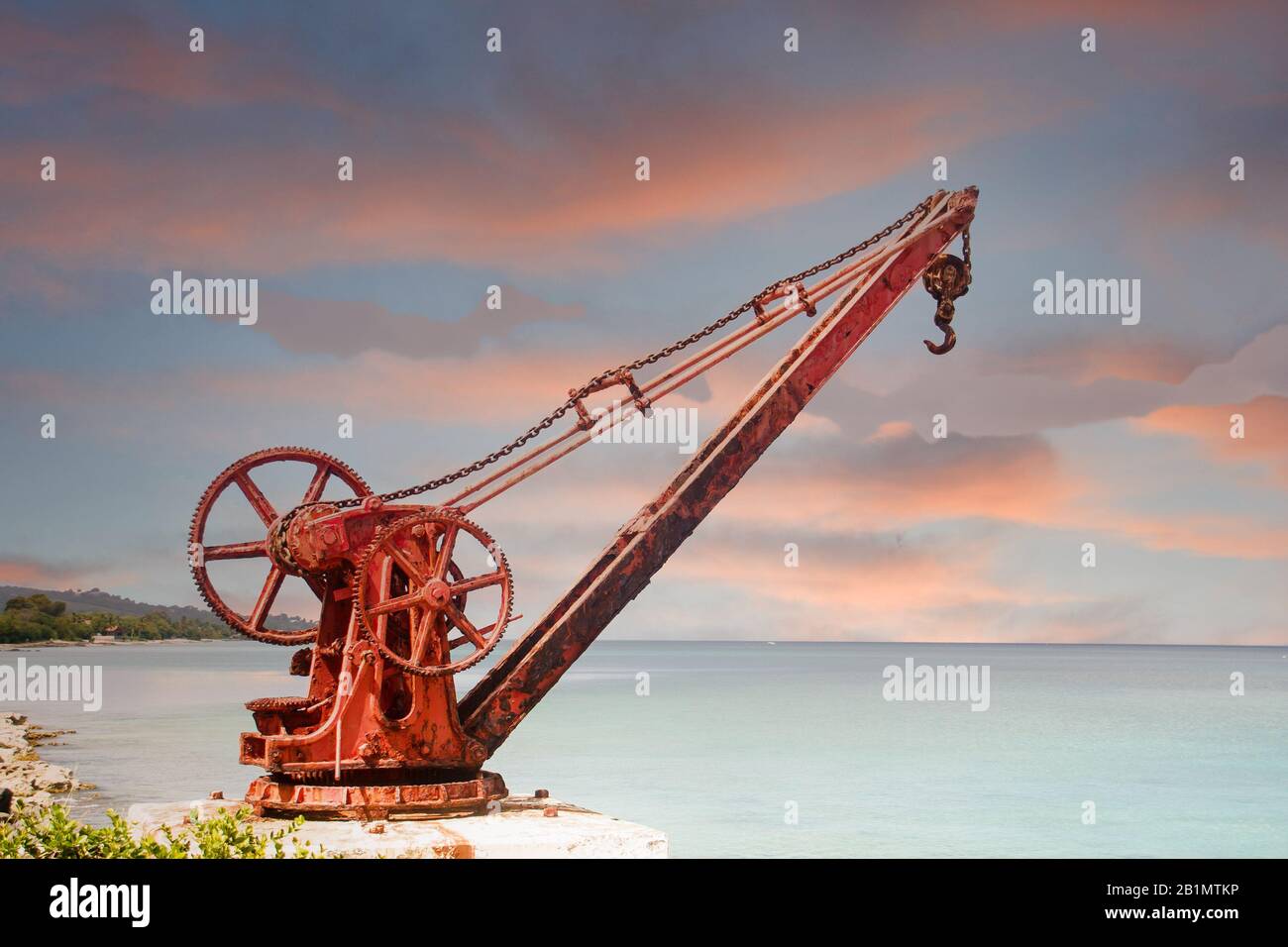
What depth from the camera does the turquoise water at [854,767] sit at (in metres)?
24.4

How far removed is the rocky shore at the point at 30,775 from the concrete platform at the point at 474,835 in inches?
327

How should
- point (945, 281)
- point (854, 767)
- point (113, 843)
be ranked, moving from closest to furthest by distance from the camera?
point (113, 843) → point (945, 281) → point (854, 767)

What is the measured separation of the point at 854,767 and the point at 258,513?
26.6 meters

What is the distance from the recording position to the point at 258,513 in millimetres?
9258

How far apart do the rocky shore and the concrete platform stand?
8314mm

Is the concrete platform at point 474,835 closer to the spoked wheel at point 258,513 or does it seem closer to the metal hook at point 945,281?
the spoked wheel at point 258,513

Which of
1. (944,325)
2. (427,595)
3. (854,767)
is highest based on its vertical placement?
(944,325)

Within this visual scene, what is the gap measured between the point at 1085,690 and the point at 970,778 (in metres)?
40.2

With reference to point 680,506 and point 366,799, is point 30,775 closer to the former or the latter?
point 366,799

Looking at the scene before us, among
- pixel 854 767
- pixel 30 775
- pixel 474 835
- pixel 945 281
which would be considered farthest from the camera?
pixel 854 767

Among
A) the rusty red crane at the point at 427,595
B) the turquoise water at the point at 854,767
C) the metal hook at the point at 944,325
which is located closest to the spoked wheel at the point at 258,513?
the rusty red crane at the point at 427,595

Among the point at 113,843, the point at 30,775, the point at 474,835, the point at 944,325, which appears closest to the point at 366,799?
the point at 474,835

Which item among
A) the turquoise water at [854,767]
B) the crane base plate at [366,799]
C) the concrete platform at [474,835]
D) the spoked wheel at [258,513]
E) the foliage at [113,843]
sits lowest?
the turquoise water at [854,767]

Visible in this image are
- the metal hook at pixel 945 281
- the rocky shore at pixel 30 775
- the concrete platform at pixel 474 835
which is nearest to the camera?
the concrete platform at pixel 474 835
